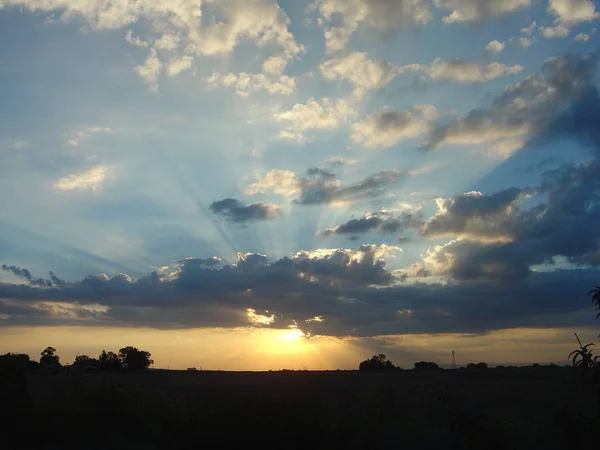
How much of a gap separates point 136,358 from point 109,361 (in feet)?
20.5

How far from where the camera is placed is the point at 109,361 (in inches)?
5399

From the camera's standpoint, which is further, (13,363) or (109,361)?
(109,361)

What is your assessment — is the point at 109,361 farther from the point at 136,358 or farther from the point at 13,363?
the point at 13,363

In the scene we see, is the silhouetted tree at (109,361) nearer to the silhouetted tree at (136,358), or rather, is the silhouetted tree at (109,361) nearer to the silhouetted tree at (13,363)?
the silhouetted tree at (136,358)

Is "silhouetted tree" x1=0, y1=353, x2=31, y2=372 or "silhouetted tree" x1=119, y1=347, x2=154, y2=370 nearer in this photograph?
"silhouetted tree" x1=0, y1=353, x2=31, y2=372

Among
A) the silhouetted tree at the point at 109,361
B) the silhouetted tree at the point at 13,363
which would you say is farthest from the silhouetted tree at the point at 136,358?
the silhouetted tree at the point at 13,363

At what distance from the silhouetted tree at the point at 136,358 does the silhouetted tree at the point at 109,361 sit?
1899mm

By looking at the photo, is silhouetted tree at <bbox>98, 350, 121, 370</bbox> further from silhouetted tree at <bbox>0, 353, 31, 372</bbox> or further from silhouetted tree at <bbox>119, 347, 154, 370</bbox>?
silhouetted tree at <bbox>0, 353, 31, 372</bbox>

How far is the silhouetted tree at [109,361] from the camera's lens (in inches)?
5028

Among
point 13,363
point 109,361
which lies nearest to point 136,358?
point 109,361

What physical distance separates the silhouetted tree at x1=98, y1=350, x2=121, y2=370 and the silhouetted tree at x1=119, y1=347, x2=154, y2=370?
6.23 ft

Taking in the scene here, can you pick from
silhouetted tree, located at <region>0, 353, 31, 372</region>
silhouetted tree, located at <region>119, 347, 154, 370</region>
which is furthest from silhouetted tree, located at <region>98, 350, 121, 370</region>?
silhouetted tree, located at <region>0, 353, 31, 372</region>

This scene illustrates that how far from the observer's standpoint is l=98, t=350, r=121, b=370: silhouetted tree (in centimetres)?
12770

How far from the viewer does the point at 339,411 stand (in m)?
31.1
